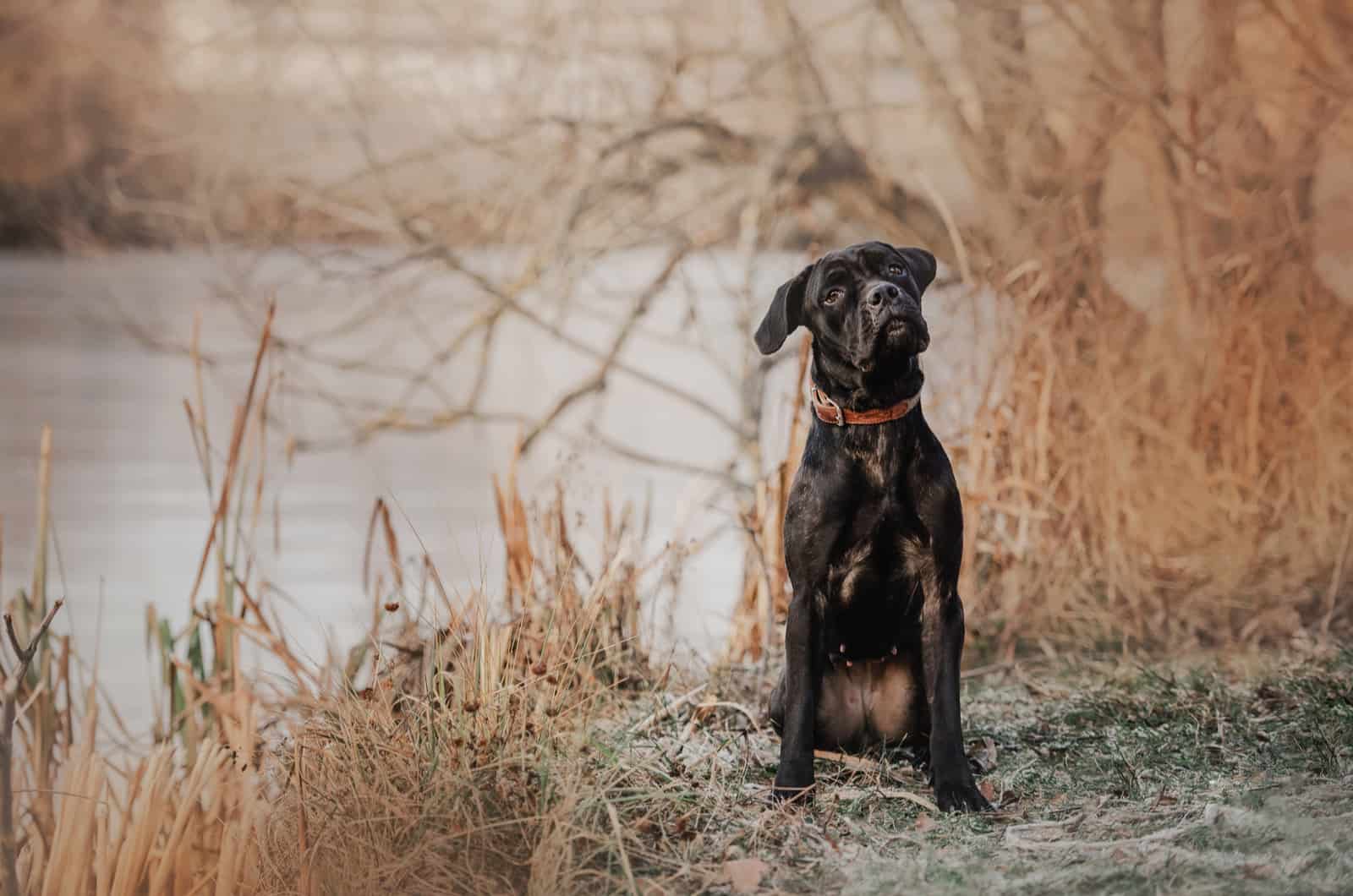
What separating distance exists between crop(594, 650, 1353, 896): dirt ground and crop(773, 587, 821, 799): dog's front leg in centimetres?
8

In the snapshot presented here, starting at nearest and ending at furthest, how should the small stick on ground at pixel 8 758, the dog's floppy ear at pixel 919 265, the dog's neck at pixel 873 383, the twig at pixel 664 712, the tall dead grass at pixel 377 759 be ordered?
the small stick on ground at pixel 8 758
the tall dead grass at pixel 377 759
the dog's neck at pixel 873 383
the dog's floppy ear at pixel 919 265
the twig at pixel 664 712

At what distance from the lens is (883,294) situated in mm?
3193

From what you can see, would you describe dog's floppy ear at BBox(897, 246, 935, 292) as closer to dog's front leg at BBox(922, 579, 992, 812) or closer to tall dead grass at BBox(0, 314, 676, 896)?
dog's front leg at BBox(922, 579, 992, 812)

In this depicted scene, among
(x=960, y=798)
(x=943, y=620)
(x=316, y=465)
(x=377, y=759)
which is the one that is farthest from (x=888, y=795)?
(x=316, y=465)

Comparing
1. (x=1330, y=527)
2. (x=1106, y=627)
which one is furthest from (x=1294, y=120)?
(x=1106, y=627)

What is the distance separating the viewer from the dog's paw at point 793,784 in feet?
11.0

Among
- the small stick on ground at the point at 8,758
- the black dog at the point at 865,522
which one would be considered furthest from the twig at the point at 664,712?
the small stick on ground at the point at 8,758

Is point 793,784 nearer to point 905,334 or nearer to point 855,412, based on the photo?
point 855,412

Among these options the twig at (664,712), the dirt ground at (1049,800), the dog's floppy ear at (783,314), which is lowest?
Answer: the dirt ground at (1049,800)

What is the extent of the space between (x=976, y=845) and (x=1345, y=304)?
424 cm

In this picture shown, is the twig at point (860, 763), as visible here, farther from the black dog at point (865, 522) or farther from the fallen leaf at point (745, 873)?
the fallen leaf at point (745, 873)

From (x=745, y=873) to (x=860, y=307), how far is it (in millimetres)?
1230

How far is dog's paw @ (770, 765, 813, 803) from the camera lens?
334 centimetres

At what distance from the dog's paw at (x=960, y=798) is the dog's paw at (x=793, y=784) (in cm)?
29
